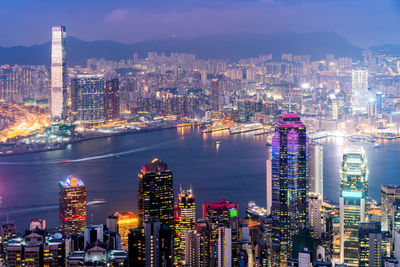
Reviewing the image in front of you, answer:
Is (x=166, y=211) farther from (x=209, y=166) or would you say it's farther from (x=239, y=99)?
(x=239, y=99)

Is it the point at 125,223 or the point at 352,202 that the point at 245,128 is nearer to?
the point at 352,202

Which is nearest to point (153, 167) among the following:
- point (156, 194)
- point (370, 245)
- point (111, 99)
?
point (156, 194)

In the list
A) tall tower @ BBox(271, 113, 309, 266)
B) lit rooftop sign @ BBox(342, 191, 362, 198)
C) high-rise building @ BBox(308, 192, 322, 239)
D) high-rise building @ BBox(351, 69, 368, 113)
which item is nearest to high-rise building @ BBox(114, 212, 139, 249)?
tall tower @ BBox(271, 113, 309, 266)

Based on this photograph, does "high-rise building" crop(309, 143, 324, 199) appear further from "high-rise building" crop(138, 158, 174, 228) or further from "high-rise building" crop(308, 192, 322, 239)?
"high-rise building" crop(138, 158, 174, 228)

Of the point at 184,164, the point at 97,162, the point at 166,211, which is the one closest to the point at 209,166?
the point at 184,164

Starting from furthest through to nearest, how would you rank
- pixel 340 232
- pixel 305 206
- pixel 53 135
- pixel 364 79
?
pixel 53 135
pixel 364 79
pixel 305 206
pixel 340 232
